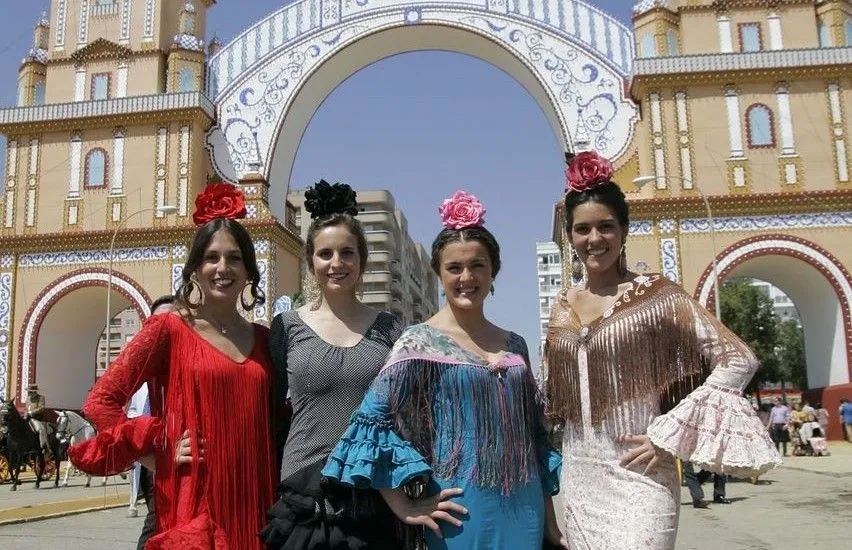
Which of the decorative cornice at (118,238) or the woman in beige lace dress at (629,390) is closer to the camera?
the woman in beige lace dress at (629,390)

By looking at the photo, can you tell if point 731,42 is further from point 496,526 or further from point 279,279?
point 496,526

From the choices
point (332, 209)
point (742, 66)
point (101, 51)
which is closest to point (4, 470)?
point (101, 51)

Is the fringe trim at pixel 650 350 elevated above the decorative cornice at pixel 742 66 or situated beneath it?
situated beneath

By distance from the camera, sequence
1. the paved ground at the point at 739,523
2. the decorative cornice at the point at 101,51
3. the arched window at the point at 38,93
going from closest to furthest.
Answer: the paved ground at the point at 739,523 → the decorative cornice at the point at 101,51 → the arched window at the point at 38,93

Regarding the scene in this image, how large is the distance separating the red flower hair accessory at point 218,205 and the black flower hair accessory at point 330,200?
0.23 m

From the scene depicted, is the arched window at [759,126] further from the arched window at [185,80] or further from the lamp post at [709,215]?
the arched window at [185,80]

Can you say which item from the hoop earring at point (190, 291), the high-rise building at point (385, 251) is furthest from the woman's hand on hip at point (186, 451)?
the high-rise building at point (385, 251)

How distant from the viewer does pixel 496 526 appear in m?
2.18

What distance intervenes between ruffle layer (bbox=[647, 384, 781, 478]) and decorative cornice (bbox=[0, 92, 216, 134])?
15.5m

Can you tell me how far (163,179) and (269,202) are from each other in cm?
220

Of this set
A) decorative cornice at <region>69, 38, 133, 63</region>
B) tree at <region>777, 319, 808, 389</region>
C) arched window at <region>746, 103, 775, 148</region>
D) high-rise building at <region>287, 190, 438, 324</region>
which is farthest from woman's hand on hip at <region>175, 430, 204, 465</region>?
high-rise building at <region>287, 190, 438, 324</region>

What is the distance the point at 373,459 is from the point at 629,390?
74 centimetres

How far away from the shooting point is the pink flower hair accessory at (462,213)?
7.89ft

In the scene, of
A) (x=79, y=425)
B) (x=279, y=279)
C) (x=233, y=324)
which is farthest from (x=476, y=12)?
(x=233, y=324)
